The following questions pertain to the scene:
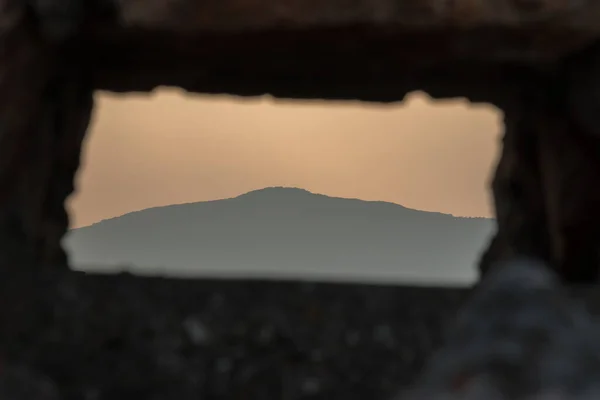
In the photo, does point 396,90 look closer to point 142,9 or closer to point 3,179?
point 142,9

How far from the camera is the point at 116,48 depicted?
173cm

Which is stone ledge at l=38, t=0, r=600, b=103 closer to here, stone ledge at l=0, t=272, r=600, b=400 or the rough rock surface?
the rough rock surface

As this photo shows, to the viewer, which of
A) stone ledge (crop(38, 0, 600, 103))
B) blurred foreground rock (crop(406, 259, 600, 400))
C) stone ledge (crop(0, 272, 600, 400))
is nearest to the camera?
blurred foreground rock (crop(406, 259, 600, 400))

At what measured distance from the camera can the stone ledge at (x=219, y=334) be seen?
116 centimetres

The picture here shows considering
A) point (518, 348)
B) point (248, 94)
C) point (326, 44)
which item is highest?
point (518, 348)

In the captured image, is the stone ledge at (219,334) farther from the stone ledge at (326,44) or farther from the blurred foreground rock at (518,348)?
the blurred foreground rock at (518,348)

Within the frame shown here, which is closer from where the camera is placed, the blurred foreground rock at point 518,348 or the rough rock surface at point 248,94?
the blurred foreground rock at point 518,348

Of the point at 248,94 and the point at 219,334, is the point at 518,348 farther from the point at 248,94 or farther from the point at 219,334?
the point at 248,94

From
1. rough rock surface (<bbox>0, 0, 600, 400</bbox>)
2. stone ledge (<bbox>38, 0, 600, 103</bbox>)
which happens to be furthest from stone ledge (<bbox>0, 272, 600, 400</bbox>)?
stone ledge (<bbox>38, 0, 600, 103</bbox>)

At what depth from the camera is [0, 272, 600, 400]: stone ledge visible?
1155 millimetres

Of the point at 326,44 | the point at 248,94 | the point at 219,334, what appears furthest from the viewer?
the point at 248,94

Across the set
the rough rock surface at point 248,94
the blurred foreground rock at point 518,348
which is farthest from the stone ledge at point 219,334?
the blurred foreground rock at point 518,348

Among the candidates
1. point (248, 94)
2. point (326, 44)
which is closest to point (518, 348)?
point (326, 44)

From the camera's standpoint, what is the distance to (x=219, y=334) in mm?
1235
